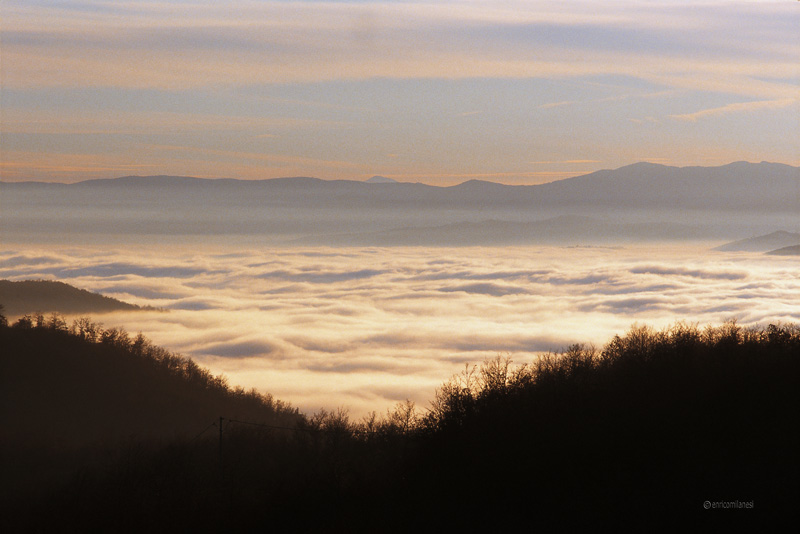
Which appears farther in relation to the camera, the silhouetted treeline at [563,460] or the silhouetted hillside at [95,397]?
the silhouetted hillside at [95,397]

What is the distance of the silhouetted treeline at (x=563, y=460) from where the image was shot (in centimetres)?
3969

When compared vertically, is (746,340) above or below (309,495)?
above

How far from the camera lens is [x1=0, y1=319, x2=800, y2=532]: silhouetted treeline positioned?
3969cm

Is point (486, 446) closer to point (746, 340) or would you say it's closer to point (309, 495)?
point (309, 495)

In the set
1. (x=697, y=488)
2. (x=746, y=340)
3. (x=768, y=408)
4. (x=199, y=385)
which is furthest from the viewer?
(x=199, y=385)

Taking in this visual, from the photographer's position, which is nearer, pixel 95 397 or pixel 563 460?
pixel 563 460

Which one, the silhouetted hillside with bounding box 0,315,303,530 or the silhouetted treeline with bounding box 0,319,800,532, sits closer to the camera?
the silhouetted treeline with bounding box 0,319,800,532

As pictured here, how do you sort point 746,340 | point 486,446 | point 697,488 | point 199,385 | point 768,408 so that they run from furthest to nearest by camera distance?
point 199,385, point 746,340, point 486,446, point 768,408, point 697,488

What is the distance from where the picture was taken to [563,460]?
45688 mm

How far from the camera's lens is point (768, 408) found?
45.3 m

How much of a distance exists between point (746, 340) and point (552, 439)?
21469mm

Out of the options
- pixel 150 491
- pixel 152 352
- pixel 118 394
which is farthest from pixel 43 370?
pixel 150 491

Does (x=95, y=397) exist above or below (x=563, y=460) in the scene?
below

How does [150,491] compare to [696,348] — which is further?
[150,491]
